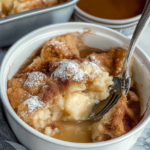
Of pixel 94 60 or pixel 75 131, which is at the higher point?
pixel 94 60

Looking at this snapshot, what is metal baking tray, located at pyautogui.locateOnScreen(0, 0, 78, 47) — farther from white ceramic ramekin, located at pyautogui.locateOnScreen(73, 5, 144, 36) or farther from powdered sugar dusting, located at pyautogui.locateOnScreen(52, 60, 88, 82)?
powdered sugar dusting, located at pyautogui.locateOnScreen(52, 60, 88, 82)

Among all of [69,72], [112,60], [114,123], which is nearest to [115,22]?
[112,60]

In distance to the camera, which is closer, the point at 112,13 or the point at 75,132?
the point at 75,132

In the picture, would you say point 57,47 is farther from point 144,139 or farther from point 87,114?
point 144,139

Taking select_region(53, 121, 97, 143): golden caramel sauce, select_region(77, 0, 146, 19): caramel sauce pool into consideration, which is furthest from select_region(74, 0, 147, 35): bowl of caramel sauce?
select_region(53, 121, 97, 143): golden caramel sauce

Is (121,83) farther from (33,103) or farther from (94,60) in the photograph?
(33,103)

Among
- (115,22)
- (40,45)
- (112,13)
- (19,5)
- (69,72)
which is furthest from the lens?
(112,13)

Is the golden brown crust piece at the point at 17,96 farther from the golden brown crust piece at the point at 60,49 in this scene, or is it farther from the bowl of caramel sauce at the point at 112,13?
the bowl of caramel sauce at the point at 112,13
